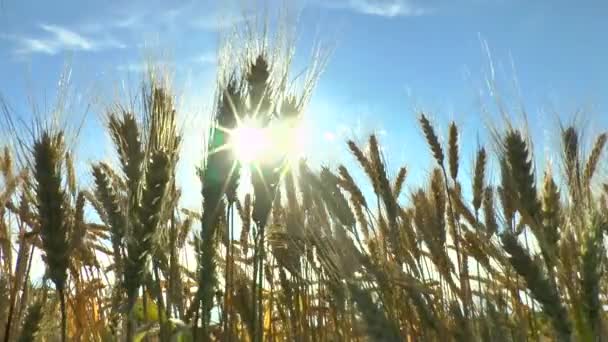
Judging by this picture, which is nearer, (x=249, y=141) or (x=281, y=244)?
(x=249, y=141)

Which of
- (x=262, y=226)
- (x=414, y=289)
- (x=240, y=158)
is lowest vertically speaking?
(x=414, y=289)

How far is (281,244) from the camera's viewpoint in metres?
3.51

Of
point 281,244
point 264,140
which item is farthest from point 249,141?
point 281,244

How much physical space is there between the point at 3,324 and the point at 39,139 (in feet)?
2.61

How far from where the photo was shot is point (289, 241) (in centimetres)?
331

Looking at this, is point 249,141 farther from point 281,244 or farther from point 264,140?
point 281,244

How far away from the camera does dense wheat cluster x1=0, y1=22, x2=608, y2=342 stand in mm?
2131

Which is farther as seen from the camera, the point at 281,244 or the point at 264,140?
the point at 281,244

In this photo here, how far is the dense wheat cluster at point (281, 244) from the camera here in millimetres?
2131

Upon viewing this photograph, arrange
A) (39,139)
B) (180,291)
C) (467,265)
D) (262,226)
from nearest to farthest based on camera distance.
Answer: (39,139)
(262,226)
(180,291)
(467,265)

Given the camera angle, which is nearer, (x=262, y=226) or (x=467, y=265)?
(x=262, y=226)

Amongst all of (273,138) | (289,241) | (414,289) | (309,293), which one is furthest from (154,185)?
(309,293)

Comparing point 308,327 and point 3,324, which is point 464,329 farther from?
point 3,324

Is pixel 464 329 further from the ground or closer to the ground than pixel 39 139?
closer to the ground
